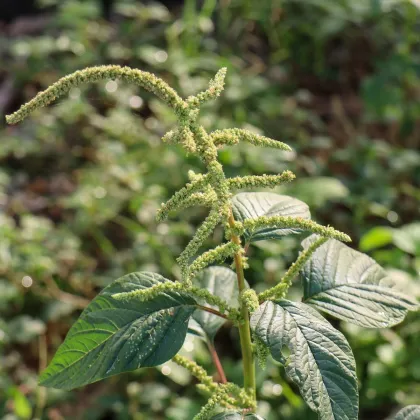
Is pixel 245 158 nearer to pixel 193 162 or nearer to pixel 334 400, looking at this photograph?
pixel 193 162

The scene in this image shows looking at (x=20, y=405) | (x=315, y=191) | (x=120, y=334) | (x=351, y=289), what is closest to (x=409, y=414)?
(x=351, y=289)

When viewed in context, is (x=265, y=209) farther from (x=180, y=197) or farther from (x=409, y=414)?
(x=409, y=414)

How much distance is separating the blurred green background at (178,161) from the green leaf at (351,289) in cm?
68

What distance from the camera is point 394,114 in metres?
3.38

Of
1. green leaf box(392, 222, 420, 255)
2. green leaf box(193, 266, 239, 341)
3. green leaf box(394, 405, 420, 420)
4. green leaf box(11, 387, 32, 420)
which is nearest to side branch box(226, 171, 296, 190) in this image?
green leaf box(193, 266, 239, 341)

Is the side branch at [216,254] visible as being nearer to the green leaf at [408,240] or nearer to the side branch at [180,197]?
the side branch at [180,197]

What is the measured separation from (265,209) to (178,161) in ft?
5.84

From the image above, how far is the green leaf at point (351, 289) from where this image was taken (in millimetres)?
1077

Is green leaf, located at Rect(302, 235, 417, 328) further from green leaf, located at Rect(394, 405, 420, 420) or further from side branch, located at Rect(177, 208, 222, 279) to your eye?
side branch, located at Rect(177, 208, 222, 279)

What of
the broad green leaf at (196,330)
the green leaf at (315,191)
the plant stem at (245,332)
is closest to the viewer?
the plant stem at (245,332)

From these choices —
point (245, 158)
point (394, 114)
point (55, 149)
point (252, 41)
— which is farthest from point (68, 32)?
point (394, 114)

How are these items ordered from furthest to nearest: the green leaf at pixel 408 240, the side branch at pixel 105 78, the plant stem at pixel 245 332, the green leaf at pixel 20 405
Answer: the green leaf at pixel 408 240 < the green leaf at pixel 20 405 < the plant stem at pixel 245 332 < the side branch at pixel 105 78

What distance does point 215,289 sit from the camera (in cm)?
131

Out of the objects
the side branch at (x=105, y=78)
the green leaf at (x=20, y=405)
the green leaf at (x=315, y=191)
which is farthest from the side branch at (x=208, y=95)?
the green leaf at (x=315, y=191)
